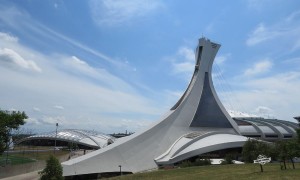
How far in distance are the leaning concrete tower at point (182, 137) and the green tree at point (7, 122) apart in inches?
407

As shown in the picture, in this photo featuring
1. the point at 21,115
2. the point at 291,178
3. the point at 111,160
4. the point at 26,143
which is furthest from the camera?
the point at 26,143

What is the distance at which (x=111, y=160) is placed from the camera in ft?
129

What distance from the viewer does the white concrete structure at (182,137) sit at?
38.9 meters

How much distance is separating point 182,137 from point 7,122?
27882mm

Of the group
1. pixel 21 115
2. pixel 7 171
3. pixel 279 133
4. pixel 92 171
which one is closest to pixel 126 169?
pixel 92 171

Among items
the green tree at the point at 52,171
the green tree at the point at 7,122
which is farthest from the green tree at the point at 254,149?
the green tree at the point at 7,122

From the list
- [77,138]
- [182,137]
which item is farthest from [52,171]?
[77,138]


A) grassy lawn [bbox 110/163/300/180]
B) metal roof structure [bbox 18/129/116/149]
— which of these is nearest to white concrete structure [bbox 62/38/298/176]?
grassy lawn [bbox 110/163/300/180]

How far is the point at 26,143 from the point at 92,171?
80.0 metres

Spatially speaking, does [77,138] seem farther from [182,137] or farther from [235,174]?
[235,174]

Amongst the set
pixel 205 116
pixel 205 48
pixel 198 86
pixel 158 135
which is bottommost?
pixel 158 135

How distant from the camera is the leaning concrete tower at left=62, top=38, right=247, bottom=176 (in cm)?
3888

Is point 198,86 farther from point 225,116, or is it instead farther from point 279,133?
point 279,133

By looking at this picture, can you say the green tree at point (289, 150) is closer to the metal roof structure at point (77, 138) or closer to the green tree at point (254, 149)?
A: the green tree at point (254, 149)
